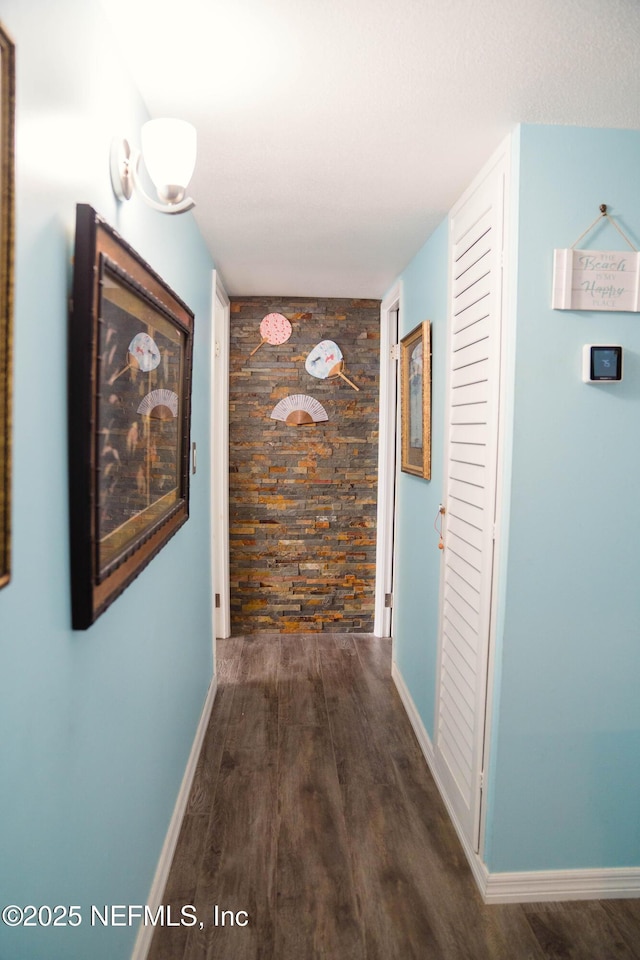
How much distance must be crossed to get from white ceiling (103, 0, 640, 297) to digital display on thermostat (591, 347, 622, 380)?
2.09ft

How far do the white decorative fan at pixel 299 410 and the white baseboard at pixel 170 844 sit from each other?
189 centimetres

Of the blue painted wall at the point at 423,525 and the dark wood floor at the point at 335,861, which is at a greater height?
the blue painted wall at the point at 423,525

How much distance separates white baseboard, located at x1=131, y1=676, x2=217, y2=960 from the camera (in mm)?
1604

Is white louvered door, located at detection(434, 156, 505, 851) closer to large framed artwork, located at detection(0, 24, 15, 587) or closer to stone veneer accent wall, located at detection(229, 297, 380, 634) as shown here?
large framed artwork, located at detection(0, 24, 15, 587)

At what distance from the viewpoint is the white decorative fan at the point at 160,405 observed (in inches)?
60.3

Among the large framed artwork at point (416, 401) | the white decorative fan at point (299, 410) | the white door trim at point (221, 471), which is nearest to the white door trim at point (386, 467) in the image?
the white decorative fan at point (299, 410)

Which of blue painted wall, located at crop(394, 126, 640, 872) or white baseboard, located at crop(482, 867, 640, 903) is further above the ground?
blue painted wall, located at crop(394, 126, 640, 872)

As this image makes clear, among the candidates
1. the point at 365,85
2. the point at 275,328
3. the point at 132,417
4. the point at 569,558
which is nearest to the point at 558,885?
the point at 569,558

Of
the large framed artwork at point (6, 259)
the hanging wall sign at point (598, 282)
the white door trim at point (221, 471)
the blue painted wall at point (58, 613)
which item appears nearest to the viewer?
the large framed artwork at point (6, 259)

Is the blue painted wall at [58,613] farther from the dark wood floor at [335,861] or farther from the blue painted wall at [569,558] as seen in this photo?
the blue painted wall at [569,558]

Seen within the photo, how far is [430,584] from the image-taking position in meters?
2.70

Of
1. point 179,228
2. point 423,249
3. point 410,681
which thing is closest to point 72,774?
point 179,228

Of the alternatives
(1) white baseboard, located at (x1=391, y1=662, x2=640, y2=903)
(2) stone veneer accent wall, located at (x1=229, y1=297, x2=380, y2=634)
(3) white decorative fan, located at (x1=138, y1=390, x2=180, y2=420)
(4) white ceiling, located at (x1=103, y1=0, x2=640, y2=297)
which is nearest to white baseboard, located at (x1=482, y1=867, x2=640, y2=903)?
(1) white baseboard, located at (x1=391, y1=662, x2=640, y2=903)

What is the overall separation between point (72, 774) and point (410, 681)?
7.42 ft
